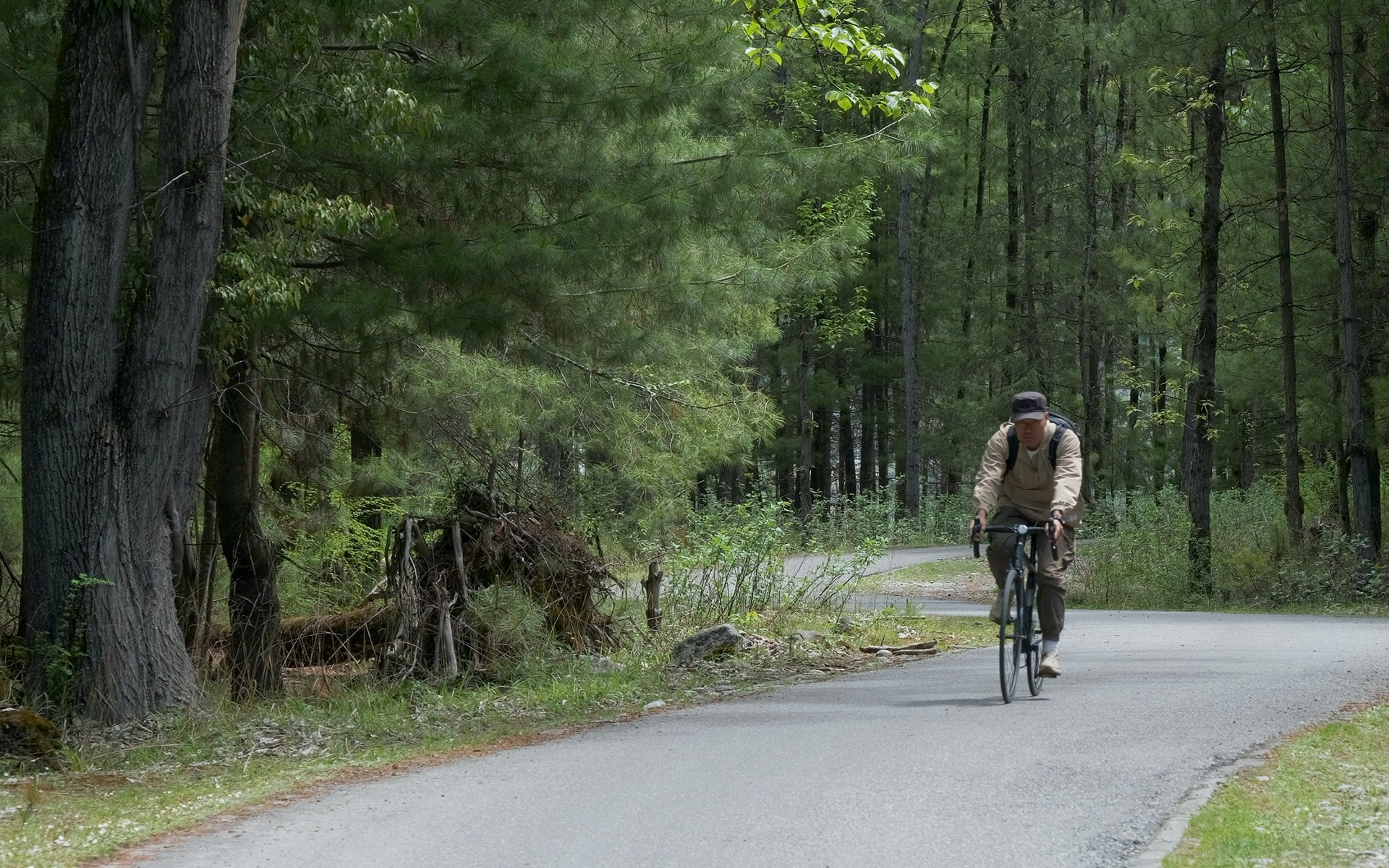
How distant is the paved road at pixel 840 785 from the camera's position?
604cm

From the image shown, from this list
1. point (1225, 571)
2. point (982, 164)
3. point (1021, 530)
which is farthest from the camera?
point (982, 164)

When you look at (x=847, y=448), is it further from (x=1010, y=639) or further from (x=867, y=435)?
(x=1010, y=639)

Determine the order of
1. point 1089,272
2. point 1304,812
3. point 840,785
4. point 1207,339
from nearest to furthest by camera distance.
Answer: point 1304,812
point 840,785
point 1207,339
point 1089,272

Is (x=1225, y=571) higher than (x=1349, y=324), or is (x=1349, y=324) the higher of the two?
(x=1349, y=324)

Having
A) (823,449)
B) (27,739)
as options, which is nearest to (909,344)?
(823,449)

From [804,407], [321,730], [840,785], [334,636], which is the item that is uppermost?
[804,407]

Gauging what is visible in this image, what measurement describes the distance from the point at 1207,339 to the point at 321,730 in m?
16.9

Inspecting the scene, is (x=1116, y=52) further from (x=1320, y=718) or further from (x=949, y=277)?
(x=949, y=277)

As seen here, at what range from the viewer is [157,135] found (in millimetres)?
12125

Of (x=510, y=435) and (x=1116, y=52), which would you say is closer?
(x=510, y=435)

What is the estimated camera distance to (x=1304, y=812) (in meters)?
6.49

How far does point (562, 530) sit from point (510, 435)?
267cm

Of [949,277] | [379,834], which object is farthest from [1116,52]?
[949,277]

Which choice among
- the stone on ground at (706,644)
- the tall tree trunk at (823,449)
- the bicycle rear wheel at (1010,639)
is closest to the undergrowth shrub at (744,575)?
the stone on ground at (706,644)
